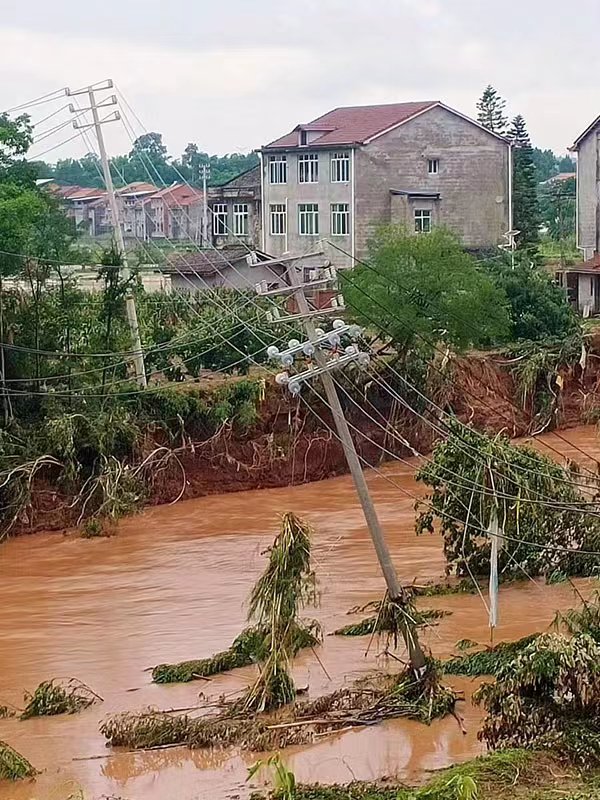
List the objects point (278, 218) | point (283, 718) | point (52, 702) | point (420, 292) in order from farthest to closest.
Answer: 1. point (278, 218)
2. point (420, 292)
3. point (52, 702)
4. point (283, 718)

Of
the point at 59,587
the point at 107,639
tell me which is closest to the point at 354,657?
the point at 107,639

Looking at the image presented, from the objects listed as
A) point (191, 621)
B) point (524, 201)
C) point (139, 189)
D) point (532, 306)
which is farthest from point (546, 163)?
point (191, 621)

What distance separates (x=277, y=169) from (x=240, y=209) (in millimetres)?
4058

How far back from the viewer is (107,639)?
60.2 feet

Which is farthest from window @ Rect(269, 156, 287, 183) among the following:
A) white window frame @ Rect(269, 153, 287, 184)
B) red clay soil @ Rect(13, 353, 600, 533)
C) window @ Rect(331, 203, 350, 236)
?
red clay soil @ Rect(13, 353, 600, 533)

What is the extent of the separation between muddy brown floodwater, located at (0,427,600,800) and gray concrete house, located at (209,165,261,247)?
20.0 metres

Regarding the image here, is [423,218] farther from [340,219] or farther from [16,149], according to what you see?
[16,149]

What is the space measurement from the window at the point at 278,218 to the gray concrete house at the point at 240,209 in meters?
2.19

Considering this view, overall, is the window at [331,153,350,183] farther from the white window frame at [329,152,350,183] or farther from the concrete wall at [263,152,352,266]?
the concrete wall at [263,152,352,266]

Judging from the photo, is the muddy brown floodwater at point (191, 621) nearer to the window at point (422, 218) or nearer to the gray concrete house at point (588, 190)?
the gray concrete house at point (588, 190)

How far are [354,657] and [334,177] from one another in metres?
29.7

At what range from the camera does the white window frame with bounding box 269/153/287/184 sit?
4544 cm

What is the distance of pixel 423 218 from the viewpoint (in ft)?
148

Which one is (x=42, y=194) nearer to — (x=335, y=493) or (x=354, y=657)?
(x=335, y=493)
